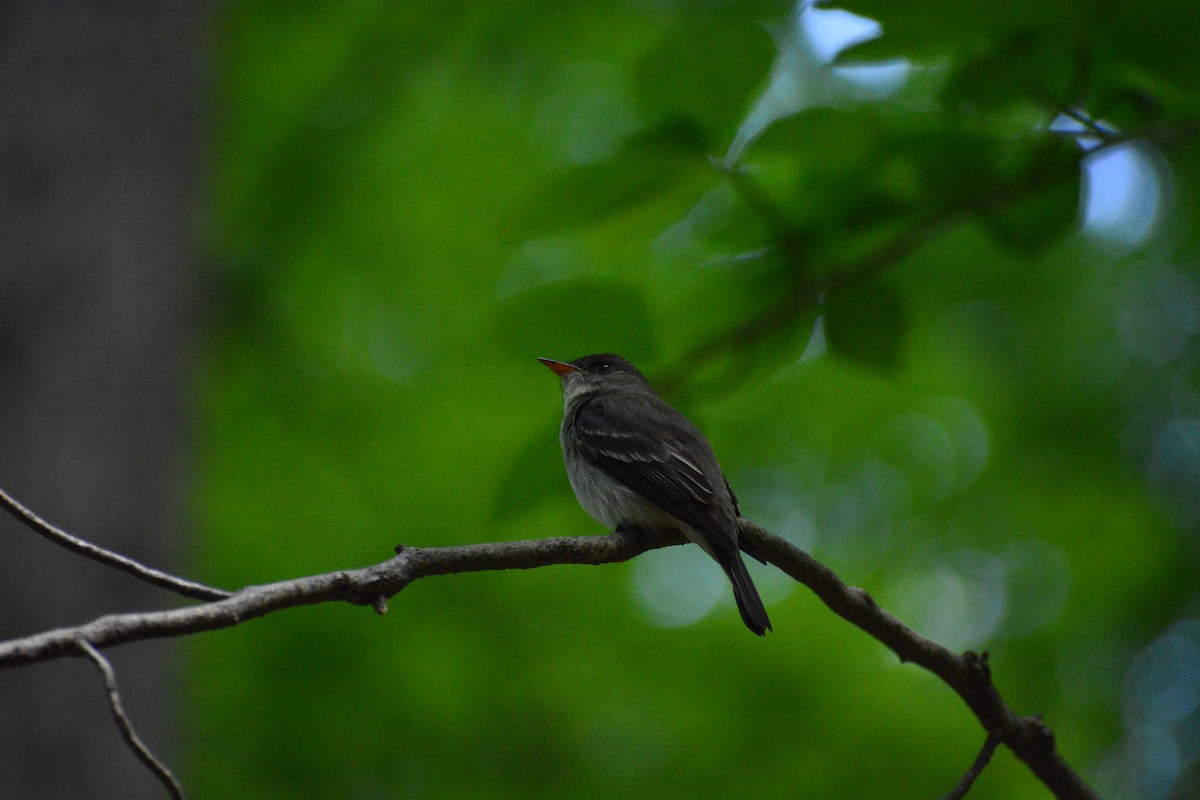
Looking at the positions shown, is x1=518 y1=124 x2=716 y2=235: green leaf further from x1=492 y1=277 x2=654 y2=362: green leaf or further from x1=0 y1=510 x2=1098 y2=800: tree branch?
x1=0 y1=510 x2=1098 y2=800: tree branch

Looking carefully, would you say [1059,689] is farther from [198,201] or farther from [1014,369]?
[198,201]

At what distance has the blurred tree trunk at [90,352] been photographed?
13.1 ft

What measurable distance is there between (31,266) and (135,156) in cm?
86

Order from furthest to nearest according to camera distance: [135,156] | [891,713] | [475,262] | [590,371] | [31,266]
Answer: [475,262] < [891,713] < [590,371] < [135,156] < [31,266]

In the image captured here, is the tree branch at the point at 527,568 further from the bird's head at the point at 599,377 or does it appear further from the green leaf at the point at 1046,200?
the bird's head at the point at 599,377

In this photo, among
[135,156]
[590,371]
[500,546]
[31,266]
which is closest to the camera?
[500,546]

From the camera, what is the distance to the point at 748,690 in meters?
6.92

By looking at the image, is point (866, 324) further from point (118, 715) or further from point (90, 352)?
point (90, 352)

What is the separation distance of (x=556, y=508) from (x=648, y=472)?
0.76 meters

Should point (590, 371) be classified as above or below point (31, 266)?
below

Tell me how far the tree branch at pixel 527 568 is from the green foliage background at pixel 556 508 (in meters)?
2.19

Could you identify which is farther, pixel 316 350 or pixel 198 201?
pixel 316 350

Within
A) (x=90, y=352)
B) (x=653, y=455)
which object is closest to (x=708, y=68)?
(x=653, y=455)

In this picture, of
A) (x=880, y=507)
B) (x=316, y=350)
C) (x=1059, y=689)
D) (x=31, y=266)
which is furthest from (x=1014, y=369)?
(x=31, y=266)
